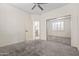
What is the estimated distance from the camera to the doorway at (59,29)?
156 cm

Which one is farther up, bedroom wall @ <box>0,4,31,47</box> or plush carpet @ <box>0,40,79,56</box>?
bedroom wall @ <box>0,4,31,47</box>

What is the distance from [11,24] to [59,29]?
38.5 inches

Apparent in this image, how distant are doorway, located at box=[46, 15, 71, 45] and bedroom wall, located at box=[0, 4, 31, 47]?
1.55ft

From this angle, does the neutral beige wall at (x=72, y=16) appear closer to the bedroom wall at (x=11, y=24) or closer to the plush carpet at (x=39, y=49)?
the plush carpet at (x=39, y=49)

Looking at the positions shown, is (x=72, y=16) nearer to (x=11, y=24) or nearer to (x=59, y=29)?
(x=59, y=29)

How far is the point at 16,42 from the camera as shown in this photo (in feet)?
4.94

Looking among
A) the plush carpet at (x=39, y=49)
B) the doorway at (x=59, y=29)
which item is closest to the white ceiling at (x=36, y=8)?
the doorway at (x=59, y=29)

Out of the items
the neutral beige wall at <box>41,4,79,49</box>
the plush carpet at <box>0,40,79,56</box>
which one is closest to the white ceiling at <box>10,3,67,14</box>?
the neutral beige wall at <box>41,4,79,49</box>

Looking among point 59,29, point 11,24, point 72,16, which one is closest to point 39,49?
point 59,29

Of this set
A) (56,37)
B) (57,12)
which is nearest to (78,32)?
(56,37)

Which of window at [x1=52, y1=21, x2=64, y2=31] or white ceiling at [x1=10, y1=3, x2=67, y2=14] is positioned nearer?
white ceiling at [x1=10, y1=3, x2=67, y2=14]

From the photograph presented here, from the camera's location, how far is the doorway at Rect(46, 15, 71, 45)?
5.11ft

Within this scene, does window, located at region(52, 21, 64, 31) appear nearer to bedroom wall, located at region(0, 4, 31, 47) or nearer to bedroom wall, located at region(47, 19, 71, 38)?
bedroom wall, located at region(47, 19, 71, 38)

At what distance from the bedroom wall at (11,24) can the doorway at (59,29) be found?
1.55ft
